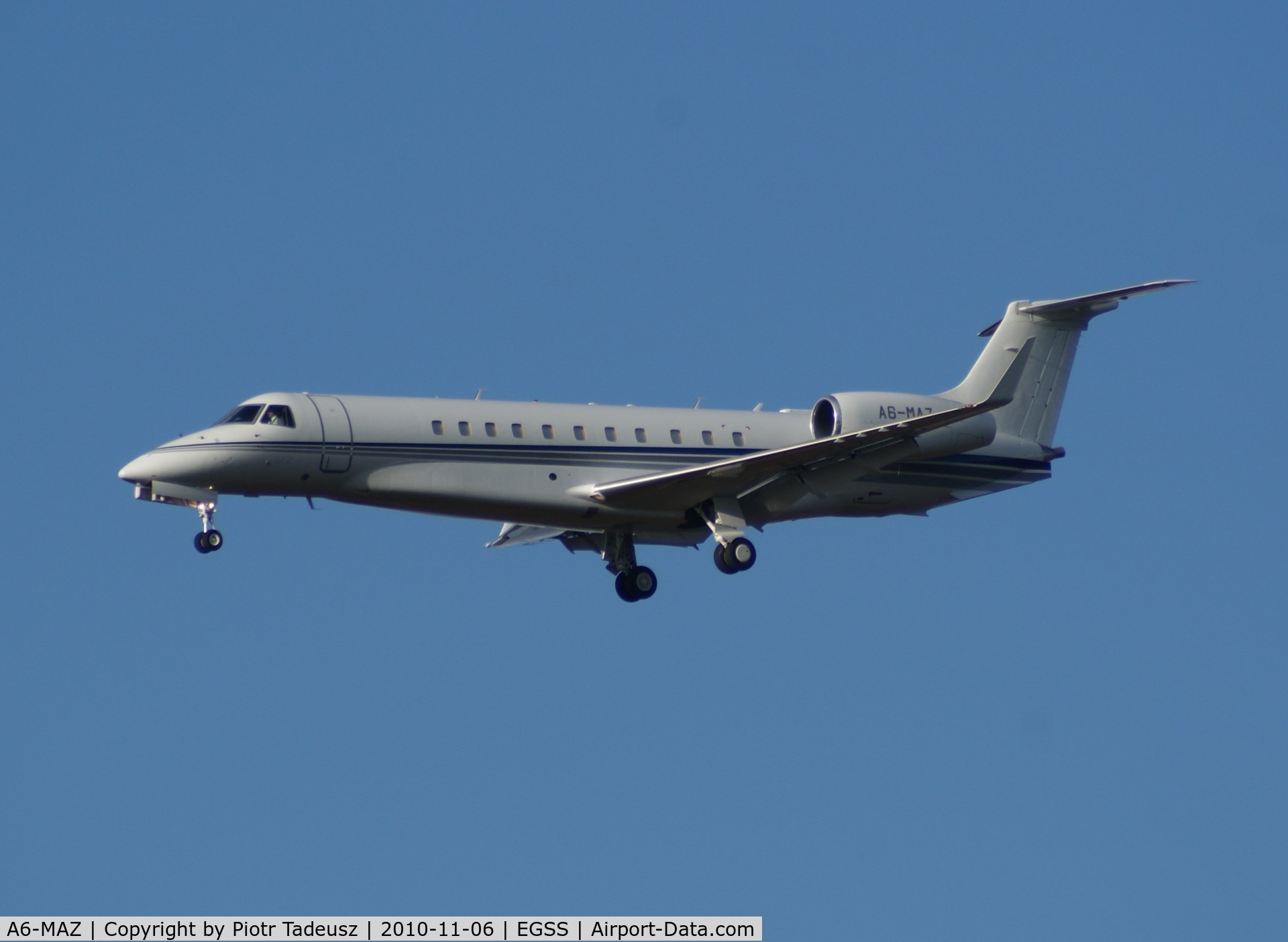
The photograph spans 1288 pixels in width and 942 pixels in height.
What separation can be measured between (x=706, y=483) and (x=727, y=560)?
156cm

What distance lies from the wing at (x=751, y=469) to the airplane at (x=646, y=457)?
0.04 m

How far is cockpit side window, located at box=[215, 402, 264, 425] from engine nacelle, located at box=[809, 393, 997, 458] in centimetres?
986

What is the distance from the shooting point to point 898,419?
114 feet

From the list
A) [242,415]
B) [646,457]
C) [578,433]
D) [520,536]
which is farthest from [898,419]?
[242,415]

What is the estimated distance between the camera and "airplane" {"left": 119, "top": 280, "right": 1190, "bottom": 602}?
31.6 meters

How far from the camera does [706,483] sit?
34094mm

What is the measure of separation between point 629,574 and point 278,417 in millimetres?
7806

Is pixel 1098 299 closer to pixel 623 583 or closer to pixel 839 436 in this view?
pixel 839 436

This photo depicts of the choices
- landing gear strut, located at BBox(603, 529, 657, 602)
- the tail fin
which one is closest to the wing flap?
landing gear strut, located at BBox(603, 529, 657, 602)

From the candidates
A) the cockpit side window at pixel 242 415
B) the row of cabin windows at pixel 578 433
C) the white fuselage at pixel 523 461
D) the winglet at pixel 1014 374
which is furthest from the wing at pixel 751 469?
the cockpit side window at pixel 242 415

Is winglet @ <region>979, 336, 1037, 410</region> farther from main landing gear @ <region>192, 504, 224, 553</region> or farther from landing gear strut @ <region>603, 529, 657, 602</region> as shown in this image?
main landing gear @ <region>192, 504, 224, 553</region>

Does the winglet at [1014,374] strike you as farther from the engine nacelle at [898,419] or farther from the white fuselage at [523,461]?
the engine nacelle at [898,419]

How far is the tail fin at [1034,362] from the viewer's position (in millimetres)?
37469

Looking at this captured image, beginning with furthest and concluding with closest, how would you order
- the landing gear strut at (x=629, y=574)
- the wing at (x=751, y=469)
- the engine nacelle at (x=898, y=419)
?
1. the landing gear strut at (x=629, y=574)
2. the engine nacelle at (x=898, y=419)
3. the wing at (x=751, y=469)
